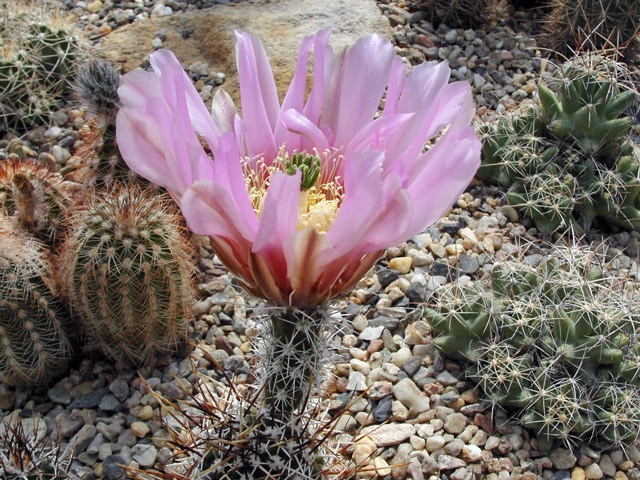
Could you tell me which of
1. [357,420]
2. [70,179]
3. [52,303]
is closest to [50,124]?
[70,179]

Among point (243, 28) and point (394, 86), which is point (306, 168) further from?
point (243, 28)

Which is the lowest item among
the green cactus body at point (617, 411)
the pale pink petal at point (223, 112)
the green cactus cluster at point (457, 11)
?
the green cactus body at point (617, 411)

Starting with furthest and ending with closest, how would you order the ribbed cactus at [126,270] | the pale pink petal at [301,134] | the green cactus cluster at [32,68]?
the green cactus cluster at [32,68] → the ribbed cactus at [126,270] → the pale pink petal at [301,134]

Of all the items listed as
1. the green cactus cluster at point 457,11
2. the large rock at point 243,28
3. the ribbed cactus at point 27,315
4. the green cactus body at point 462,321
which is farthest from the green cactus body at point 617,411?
the green cactus cluster at point 457,11

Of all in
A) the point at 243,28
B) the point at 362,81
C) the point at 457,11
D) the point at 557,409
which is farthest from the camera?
the point at 457,11

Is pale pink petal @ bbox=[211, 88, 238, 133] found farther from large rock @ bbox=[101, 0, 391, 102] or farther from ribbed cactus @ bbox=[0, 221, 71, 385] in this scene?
large rock @ bbox=[101, 0, 391, 102]

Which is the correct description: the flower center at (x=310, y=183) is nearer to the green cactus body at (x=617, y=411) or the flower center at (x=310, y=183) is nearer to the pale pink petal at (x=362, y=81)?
the pale pink petal at (x=362, y=81)

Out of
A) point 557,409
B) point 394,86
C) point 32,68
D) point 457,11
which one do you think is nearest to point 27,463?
point 394,86
